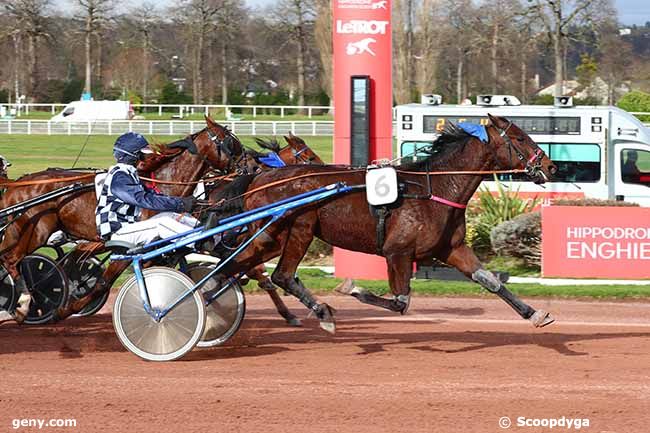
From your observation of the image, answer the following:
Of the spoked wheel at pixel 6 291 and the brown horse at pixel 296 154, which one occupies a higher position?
the brown horse at pixel 296 154

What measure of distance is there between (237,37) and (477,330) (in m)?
42.9

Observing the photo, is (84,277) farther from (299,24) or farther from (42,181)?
(299,24)

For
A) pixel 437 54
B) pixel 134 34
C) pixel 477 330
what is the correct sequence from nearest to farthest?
1. pixel 477 330
2. pixel 437 54
3. pixel 134 34

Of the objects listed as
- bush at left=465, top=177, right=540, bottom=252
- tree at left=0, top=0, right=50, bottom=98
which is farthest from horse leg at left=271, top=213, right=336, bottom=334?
tree at left=0, top=0, right=50, bottom=98

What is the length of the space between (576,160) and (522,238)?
5022mm

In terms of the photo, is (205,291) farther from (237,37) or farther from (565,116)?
(237,37)

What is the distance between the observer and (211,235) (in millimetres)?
7758

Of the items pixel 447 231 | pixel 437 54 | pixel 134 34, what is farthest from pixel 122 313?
pixel 134 34

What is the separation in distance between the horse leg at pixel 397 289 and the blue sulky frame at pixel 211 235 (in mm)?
652

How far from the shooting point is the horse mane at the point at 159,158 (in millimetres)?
8844

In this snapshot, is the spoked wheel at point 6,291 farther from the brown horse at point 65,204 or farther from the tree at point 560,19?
the tree at point 560,19

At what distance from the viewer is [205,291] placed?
8.16 meters

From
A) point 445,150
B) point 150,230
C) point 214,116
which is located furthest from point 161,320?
point 214,116

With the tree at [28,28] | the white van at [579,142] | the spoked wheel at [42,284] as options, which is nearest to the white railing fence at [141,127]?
the tree at [28,28]
